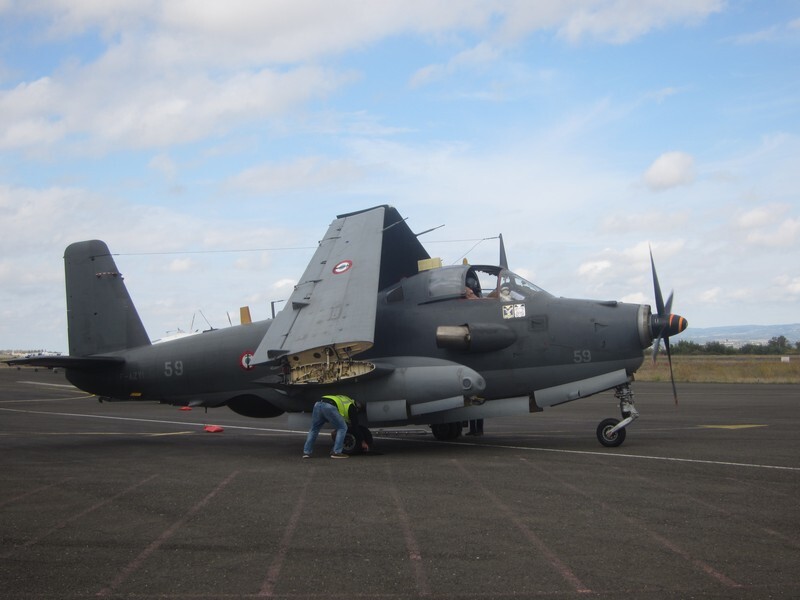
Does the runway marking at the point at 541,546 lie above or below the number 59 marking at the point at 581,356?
below

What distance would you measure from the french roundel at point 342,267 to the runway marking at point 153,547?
6.10 meters

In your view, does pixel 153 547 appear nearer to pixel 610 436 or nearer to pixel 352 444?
pixel 352 444

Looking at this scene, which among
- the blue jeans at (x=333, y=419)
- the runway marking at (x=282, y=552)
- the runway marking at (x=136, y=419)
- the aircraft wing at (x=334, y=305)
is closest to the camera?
the runway marking at (x=282, y=552)

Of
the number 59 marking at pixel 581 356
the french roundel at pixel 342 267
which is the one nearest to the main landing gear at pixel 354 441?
the french roundel at pixel 342 267

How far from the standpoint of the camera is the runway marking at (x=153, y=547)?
251 inches

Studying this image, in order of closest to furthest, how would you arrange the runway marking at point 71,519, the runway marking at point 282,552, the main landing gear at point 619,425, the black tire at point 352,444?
1. the runway marking at point 282,552
2. the runway marking at point 71,519
3. the black tire at point 352,444
4. the main landing gear at point 619,425

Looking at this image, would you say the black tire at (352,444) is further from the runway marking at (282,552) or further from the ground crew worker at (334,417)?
the runway marking at (282,552)

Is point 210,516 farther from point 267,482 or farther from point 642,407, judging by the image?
point 642,407

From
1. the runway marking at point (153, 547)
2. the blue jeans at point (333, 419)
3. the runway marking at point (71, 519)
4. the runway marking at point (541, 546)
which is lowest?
the runway marking at point (541, 546)

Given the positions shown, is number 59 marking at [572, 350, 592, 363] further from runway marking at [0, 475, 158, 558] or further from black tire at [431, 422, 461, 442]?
runway marking at [0, 475, 158, 558]

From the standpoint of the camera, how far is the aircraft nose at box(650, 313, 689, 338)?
1531cm

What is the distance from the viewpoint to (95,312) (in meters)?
19.5

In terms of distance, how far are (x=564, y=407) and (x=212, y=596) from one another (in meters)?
25.6

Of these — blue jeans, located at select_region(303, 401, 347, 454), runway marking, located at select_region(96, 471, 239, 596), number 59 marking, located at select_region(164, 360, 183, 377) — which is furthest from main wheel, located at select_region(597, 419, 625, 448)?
number 59 marking, located at select_region(164, 360, 183, 377)
